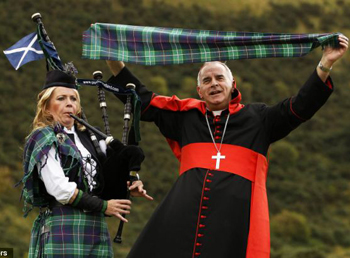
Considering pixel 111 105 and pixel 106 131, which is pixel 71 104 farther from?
pixel 111 105

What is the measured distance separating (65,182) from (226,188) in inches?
35.0

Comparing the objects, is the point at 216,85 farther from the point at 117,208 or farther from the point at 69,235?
the point at 69,235

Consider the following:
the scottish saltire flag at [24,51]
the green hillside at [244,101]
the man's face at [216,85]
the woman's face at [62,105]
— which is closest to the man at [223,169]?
the man's face at [216,85]

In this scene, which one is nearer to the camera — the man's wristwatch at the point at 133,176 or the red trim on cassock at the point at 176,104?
the man's wristwatch at the point at 133,176

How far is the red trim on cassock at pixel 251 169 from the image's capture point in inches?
155

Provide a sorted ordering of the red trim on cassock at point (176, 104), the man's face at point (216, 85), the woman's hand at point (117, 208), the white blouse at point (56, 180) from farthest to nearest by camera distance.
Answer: the red trim on cassock at point (176, 104) < the man's face at point (216, 85) < the woman's hand at point (117, 208) < the white blouse at point (56, 180)

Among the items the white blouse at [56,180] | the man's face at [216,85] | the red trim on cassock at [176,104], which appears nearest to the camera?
the white blouse at [56,180]

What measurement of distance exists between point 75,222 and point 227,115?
1.10 metres

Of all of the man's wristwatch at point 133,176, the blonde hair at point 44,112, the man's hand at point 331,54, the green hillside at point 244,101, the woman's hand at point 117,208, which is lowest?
the woman's hand at point 117,208

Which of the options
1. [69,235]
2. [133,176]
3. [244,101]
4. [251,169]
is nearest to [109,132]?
[133,176]

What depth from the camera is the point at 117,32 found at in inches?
165

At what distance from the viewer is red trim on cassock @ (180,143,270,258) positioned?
394cm

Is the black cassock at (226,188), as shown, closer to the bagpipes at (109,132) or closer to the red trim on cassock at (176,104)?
the red trim on cassock at (176,104)

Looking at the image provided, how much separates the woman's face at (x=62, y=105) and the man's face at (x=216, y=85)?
78cm
